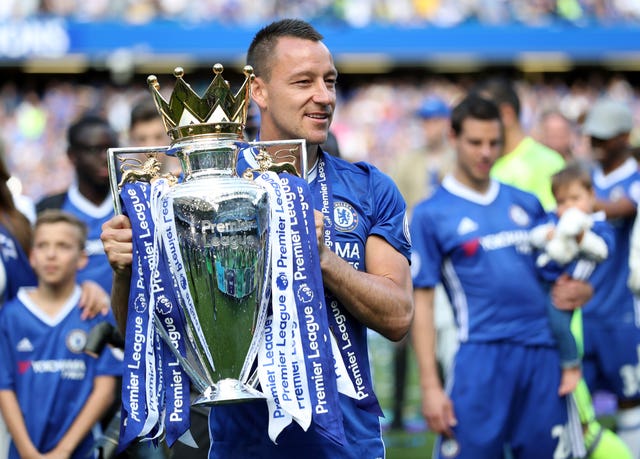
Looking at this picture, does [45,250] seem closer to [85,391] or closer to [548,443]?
[85,391]

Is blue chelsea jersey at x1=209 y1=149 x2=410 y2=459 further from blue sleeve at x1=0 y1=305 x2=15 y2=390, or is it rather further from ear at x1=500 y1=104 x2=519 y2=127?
ear at x1=500 y1=104 x2=519 y2=127

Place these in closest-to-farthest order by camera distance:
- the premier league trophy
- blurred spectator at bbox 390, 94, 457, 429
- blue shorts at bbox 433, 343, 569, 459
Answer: the premier league trophy
blue shorts at bbox 433, 343, 569, 459
blurred spectator at bbox 390, 94, 457, 429

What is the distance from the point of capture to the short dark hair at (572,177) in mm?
6012

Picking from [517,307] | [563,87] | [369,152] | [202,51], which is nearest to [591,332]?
[517,307]

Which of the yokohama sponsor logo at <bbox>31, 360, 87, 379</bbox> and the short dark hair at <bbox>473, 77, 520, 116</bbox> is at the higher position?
the short dark hair at <bbox>473, 77, 520, 116</bbox>

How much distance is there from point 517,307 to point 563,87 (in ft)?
77.0

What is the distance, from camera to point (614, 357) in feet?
23.2

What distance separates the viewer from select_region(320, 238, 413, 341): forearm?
316 centimetres

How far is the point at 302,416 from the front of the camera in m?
3.03

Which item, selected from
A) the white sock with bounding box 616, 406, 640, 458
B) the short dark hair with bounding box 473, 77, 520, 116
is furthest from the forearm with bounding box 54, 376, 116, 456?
the short dark hair with bounding box 473, 77, 520, 116

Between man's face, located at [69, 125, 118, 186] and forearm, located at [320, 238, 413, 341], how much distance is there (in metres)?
3.04

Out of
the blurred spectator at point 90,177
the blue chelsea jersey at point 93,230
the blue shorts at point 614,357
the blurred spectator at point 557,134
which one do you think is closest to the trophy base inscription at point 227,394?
the blue chelsea jersey at point 93,230

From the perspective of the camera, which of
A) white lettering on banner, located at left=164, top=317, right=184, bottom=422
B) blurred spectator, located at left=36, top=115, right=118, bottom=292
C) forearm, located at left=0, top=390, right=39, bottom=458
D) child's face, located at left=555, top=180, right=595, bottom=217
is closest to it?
white lettering on banner, located at left=164, top=317, right=184, bottom=422

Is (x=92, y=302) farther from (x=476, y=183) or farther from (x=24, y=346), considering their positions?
(x=476, y=183)
